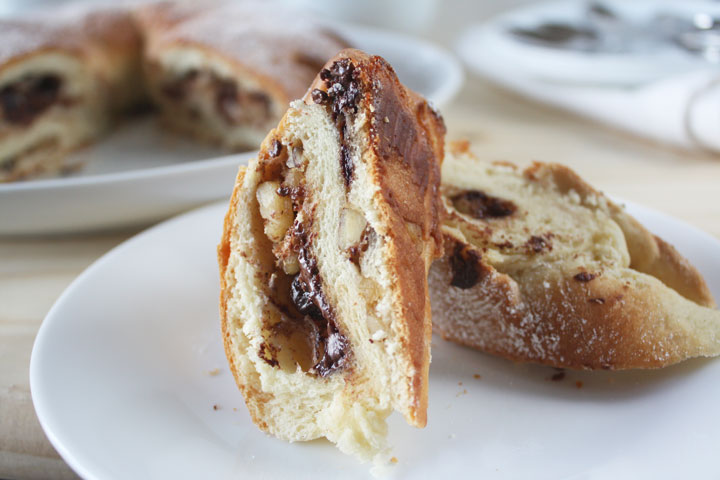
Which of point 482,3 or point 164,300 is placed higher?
point 164,300

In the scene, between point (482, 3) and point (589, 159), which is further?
point (482, 3)

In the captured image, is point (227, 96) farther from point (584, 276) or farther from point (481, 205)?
point (584, 276)

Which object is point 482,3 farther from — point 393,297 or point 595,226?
A: point 393,297

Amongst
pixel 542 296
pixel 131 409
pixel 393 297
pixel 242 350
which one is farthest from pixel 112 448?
pixel 542 296

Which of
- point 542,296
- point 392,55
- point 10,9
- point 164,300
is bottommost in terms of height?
point 10,9

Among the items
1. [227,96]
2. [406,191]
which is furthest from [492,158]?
[406,191]

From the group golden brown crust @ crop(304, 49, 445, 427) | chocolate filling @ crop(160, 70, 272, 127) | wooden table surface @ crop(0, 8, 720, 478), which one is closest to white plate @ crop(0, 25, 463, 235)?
wooden table surface @ crop(0, 8, 720, 478)

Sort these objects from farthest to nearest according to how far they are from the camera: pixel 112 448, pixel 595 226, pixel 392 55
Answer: pixel 392 55 < pixel 595 226 < pixel 112 448

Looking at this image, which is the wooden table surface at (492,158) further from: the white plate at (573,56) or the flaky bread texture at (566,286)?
the flaky bread texture at (566,286)
